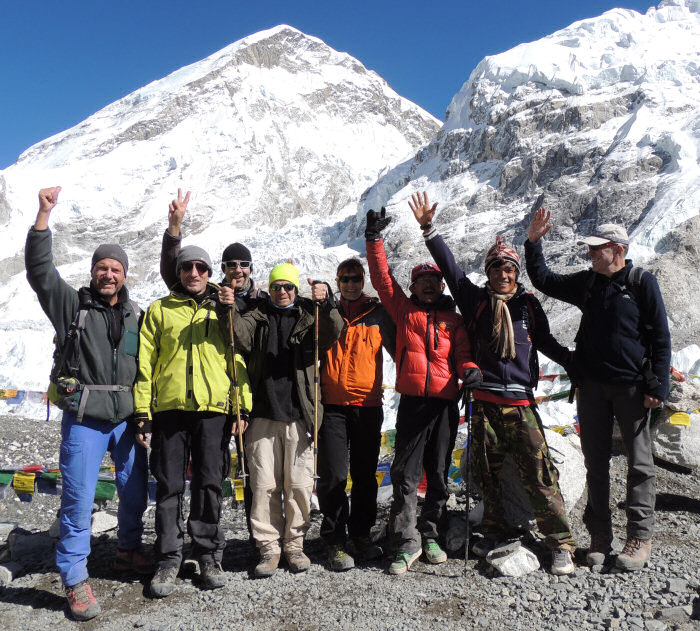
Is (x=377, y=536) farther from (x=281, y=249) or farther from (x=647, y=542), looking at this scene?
(x=281, y=249)

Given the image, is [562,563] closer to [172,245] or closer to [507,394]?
[507,394]

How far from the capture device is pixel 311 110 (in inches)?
7274

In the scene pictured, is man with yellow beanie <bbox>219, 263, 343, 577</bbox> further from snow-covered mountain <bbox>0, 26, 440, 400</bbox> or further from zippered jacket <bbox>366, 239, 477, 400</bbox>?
snow-covered mountain <bbox>0, 26, 440, 400</bbox>

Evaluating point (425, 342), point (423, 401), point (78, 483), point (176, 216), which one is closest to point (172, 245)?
point (176, 216)

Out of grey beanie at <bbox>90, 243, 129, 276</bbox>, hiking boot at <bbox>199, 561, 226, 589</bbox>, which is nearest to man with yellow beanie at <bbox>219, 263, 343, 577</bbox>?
hiking boot at <bbox>199, 561, 226, 589</bbox>

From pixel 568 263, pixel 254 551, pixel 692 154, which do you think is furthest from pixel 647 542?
pixel 692 154

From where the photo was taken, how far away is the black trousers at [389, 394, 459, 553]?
4246mm

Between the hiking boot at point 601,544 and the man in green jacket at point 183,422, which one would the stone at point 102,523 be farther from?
the hiking boot at point 601,544

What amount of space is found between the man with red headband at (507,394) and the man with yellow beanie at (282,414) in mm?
1044

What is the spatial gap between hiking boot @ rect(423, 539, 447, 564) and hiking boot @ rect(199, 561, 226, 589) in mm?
1419

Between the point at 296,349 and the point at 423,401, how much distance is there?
0.98m

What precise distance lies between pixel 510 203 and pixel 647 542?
76968 millimetres

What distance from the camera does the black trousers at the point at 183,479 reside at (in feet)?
13.4

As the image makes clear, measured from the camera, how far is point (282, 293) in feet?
14.3
